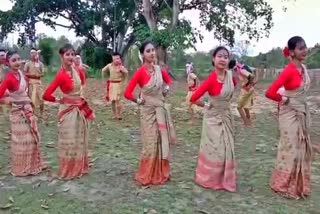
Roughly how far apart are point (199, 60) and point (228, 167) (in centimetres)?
2726

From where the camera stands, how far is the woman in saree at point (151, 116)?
5793mm

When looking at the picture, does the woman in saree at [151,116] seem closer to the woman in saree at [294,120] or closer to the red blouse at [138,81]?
the red blouse at [138,81]

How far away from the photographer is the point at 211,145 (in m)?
5.65

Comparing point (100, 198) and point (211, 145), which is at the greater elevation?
point (211, 145)

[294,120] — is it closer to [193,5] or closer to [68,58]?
[68,58]

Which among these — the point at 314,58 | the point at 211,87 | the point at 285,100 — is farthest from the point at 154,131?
the point at 314,58

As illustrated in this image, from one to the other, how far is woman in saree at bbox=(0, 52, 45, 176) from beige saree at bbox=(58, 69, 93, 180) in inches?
19.9

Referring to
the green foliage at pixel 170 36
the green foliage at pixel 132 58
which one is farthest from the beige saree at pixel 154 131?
the green foliage at pixel 132 58

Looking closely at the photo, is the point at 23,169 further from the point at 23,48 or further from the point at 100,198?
the point at 23,48

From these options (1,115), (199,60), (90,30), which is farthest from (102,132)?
(199,60)

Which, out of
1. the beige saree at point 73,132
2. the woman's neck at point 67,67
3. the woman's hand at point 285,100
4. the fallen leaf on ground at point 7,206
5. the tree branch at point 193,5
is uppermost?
the tree branch at point 193,5

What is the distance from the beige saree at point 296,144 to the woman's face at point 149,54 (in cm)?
166

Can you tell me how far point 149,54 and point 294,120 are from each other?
1926 millimetres

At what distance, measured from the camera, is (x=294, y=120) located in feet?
18.1
